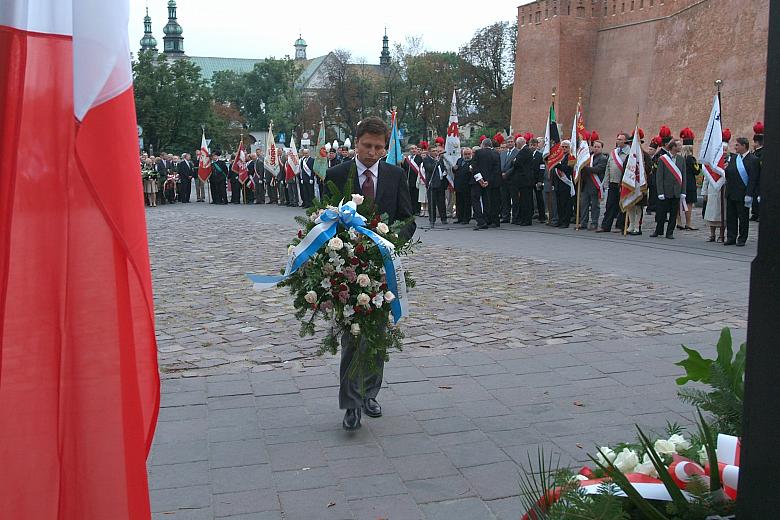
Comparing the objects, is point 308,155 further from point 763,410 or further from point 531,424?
point 763,410

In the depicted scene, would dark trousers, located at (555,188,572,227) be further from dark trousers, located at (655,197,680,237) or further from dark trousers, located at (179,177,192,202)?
dark trousers, located at (179,177,192,202)

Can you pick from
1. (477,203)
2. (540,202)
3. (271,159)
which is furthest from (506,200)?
(271,159)

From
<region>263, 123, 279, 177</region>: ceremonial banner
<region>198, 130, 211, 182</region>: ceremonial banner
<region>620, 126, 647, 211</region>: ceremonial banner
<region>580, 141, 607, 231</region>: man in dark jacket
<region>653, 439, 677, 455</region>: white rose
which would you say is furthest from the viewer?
<region>198, 130, 211, 182</region>: ceremonial banner

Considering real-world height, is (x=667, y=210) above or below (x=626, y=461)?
above

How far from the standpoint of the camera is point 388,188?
213 inches

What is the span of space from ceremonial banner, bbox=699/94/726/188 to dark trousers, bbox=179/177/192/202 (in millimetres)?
21679

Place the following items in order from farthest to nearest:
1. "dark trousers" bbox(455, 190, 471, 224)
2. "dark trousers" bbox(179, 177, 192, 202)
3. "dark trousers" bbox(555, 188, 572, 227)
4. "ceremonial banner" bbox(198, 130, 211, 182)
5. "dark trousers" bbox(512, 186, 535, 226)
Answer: "dark trousers" bbox(179, 177, 192, 202) → "ceremonial banner" bbox(198, 130, 211, 182) → "dark trousers" bbox(455, 190, 471, 224) → "dark trousers" bbox(512, 186, 535, 226) → "dark trousers" bbox(555, 188, 572, 227)

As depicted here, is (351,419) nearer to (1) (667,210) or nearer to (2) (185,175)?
(1) (667,210)

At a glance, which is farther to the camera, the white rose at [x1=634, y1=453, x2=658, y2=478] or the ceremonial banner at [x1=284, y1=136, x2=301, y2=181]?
the ceremonial banner at [x1=284, y1=136, x2=301, y2=181]

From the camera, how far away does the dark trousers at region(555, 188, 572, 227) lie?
19.0 meters

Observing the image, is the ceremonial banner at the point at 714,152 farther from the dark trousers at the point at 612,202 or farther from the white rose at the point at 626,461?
the white rose at the point at 626,461

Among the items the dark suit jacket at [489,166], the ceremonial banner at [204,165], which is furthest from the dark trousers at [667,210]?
the ceremonial banner at [204,165]

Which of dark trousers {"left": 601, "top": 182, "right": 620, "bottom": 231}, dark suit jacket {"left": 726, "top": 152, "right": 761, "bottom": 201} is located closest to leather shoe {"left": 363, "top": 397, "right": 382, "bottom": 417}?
dark suit jacket {"left": 726, "top": 152, "right": 761, "bottom": 201}

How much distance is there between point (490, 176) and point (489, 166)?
0.76 feet
